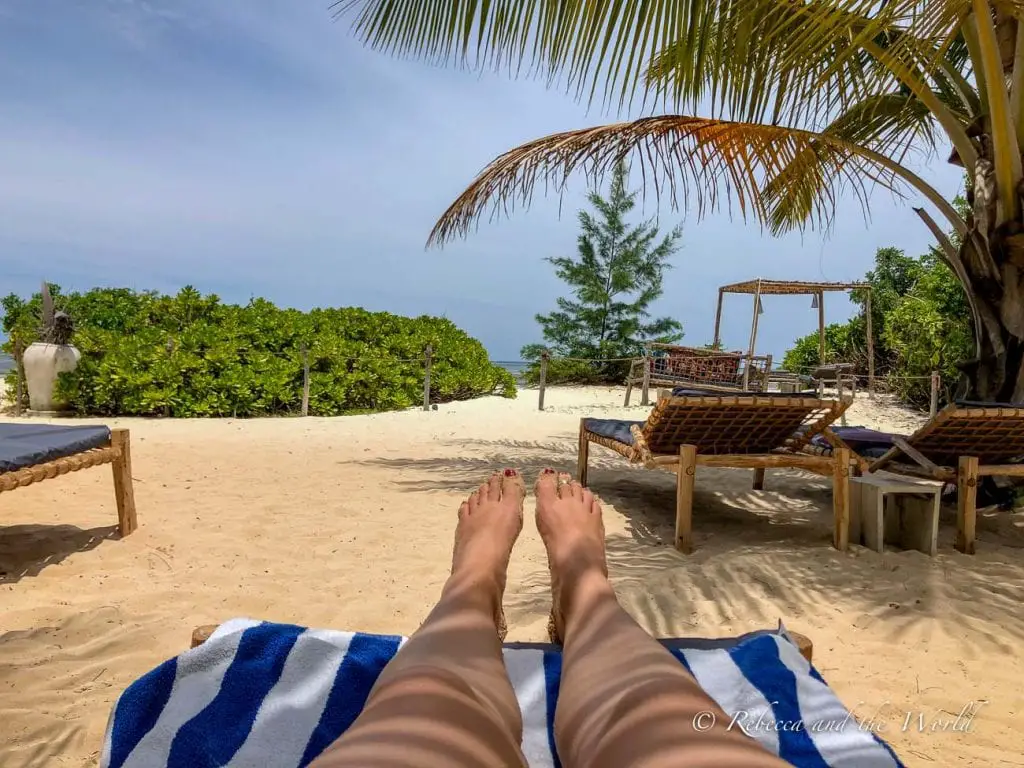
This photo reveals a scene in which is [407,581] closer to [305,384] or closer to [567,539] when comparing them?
[567,539]

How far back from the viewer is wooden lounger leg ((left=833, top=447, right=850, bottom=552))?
2742 mm

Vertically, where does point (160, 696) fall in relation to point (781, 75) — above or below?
below

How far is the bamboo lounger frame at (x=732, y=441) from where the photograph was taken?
2783 mm

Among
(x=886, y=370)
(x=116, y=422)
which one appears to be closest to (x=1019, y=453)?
(x=116, y=422)

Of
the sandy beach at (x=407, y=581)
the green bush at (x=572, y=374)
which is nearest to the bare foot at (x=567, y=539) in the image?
the sandy beach at (x=407, y=581)

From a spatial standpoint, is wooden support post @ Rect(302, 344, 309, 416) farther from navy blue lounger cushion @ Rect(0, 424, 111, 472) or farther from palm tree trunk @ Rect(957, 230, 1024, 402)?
palm tree trunk @ Rect(957, 230, 1024, 402)

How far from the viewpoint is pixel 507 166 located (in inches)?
170

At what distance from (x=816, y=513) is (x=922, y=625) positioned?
63.7 inches

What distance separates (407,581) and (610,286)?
1467 cm

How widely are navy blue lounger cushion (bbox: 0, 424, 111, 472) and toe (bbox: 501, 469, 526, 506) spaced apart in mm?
1724

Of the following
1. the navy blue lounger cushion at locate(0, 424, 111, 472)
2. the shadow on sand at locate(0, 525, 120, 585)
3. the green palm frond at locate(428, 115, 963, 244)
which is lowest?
the shadow on sand at locate(0, 525, 120, 585)

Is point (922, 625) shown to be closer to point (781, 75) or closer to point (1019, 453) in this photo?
point (1019, 453)

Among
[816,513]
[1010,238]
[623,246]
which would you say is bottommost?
[816,513]

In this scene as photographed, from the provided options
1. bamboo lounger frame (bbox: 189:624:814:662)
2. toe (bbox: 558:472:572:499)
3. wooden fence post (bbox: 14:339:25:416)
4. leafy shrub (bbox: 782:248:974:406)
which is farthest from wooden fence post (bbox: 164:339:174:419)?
leafy shrub (bbox: 782:248:974:406)
